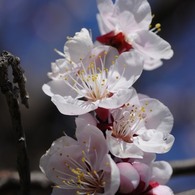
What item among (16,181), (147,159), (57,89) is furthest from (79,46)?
(16,181)

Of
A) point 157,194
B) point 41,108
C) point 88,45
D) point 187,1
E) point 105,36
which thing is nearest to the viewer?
point 157,194

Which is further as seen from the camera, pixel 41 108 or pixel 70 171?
pixel 41 108

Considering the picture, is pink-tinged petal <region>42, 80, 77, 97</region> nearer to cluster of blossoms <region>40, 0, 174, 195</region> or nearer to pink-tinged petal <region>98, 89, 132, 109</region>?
cluster of blossoms <region>40, 0, 174, 195</region>

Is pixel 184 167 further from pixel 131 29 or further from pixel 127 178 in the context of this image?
pixel 127 178

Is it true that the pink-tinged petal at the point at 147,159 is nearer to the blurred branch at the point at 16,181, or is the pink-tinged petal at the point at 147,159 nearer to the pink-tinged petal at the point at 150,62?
the pink-tinged petal at the point at 150,62

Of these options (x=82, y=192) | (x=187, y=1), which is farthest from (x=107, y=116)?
(x=187, y=1)

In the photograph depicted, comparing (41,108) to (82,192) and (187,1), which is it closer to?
(187,1)

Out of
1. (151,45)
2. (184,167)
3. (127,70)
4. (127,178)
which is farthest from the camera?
(184,167)
